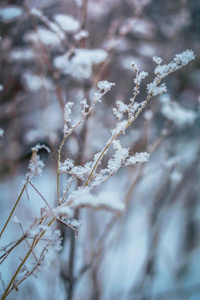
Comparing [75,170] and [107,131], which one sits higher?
[107,131]

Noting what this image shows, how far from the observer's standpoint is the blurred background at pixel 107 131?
1.02 meters

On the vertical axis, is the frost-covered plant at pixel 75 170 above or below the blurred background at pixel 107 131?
below

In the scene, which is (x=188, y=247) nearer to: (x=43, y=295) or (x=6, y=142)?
(x=43, y=295)

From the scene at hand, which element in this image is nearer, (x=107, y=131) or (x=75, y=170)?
(x=75, y=170)

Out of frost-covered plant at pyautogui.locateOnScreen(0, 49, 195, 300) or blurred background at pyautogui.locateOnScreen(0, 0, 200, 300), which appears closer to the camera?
frost-covered plant at pyautogui.locateOnScreen(0, 49, 195, 300)

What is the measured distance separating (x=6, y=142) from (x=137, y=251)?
148 cm

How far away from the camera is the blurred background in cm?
102

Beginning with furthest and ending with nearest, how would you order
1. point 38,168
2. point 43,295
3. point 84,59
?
point 43,295
point 84,59
point 38,168

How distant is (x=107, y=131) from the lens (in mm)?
1581

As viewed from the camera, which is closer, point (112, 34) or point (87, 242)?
point (112, 34)

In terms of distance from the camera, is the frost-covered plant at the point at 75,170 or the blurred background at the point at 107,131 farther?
the blurred background at the point at 107,131

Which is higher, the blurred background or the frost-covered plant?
the blurred background

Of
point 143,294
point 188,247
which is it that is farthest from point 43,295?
point 188,247

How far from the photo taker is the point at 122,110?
519 mm
